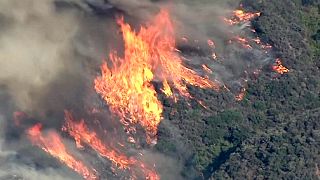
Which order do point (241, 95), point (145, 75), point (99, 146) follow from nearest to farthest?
point (99, 146)
point (145, 75)
point (241, 95)

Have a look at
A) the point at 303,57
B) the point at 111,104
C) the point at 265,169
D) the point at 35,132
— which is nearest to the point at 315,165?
the point at 265,169

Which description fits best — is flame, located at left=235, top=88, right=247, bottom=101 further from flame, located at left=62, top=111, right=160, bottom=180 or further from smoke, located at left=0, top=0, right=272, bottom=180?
flame, located at left=62, top=111, right=160, bottom=180

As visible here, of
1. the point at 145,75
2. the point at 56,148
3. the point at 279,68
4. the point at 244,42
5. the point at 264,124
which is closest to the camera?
the point at 56,148

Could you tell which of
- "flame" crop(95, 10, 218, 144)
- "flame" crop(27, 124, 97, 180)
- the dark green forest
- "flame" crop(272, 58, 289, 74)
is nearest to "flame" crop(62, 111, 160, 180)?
"flame" crop(27, 124, 97, 180)

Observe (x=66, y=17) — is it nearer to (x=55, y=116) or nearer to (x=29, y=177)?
(x=55, y=116)

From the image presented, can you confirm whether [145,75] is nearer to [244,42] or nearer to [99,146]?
[99,146]

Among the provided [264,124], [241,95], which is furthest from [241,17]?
[264,124]

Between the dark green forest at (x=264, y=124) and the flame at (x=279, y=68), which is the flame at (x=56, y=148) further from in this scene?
the flame at (x=279, y=68)
